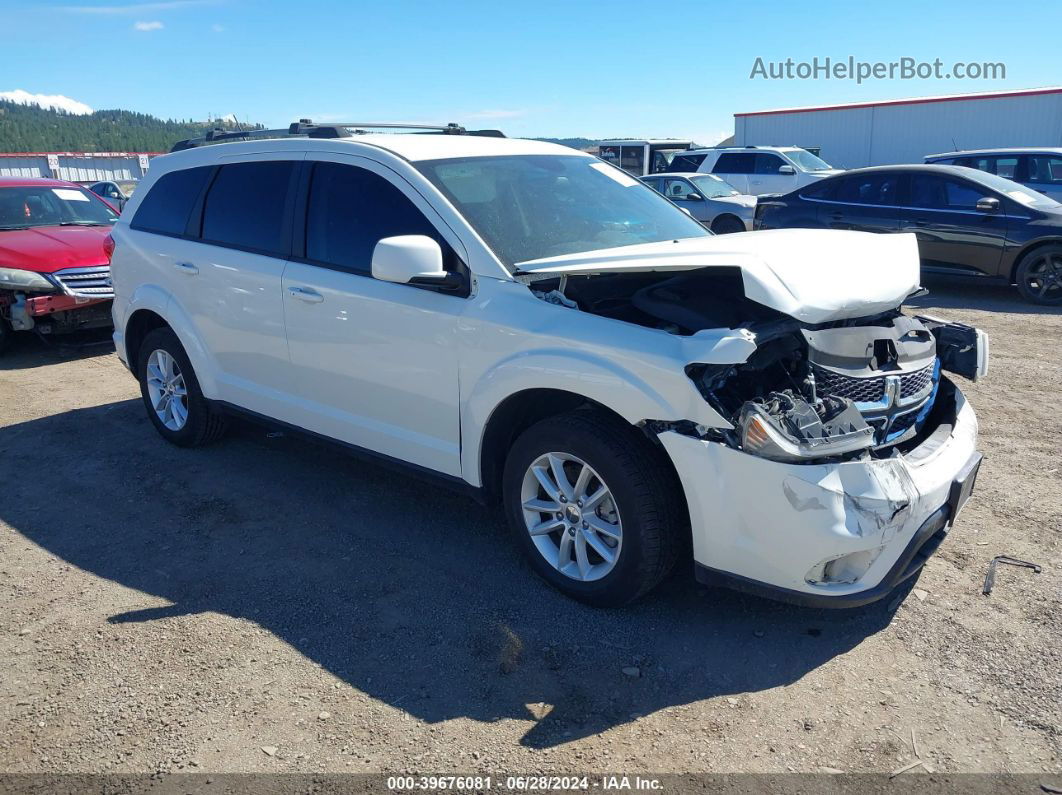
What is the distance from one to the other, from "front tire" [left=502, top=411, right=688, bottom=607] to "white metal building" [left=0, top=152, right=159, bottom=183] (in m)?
40.8

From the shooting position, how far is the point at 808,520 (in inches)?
117

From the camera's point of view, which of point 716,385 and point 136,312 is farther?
point 136,312

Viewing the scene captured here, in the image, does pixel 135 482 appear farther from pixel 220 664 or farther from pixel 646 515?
pixel 646 515

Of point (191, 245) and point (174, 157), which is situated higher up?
point (174, 157)

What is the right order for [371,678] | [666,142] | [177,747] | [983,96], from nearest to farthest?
[177,747], [371,678], [666,142], [983,96]

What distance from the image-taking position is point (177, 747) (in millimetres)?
2842

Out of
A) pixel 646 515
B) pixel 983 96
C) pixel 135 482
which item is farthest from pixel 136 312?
pixel 983 96

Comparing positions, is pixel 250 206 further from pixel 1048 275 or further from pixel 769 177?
pixel 769 177

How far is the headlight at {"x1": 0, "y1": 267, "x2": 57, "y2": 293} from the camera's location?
8105 millimetres

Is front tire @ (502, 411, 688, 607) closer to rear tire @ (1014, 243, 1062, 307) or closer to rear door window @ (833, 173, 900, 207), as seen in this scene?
rear tire @ (1014, 243, 1062, 307)

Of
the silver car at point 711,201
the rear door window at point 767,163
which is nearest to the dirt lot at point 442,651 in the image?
the silver car at point 711,201

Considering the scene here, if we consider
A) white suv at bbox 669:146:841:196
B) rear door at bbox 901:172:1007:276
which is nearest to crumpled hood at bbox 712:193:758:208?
white suv at bbox 669:146:841:196

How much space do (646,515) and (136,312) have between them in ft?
13.5

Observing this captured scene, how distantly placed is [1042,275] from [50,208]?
38.2 ft
